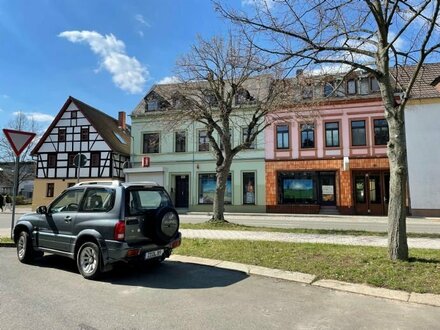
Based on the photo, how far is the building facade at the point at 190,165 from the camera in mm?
28266

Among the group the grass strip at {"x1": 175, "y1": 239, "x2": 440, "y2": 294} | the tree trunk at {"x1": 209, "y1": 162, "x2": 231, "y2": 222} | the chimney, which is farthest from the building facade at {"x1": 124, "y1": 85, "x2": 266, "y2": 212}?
the grass strip at {"x1": 175, "y1": 239, "x2": 440, "y2": 294}

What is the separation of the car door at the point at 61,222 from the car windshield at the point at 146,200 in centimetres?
121

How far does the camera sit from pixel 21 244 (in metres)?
8.16

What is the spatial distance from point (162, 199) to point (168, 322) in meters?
3.18

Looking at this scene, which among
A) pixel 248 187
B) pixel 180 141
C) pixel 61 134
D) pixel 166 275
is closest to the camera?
pixel 166 275

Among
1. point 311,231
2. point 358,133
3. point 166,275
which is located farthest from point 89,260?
point 358,133

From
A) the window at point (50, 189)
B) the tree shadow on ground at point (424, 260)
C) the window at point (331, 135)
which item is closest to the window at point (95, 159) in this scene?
the window at point (50, 189)

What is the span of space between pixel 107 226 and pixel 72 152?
30315 millimetres

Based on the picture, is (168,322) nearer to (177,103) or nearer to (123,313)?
(123,313)

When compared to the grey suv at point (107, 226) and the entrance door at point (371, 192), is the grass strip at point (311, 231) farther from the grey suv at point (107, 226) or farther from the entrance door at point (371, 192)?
the entrance door at point (371, 192)

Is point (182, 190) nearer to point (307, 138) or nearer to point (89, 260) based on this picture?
point (307, 138)

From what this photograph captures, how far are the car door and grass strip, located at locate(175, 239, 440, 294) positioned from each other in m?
2.91

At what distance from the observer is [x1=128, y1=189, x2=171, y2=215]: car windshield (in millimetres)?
6789

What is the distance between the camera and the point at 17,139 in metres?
10.5
